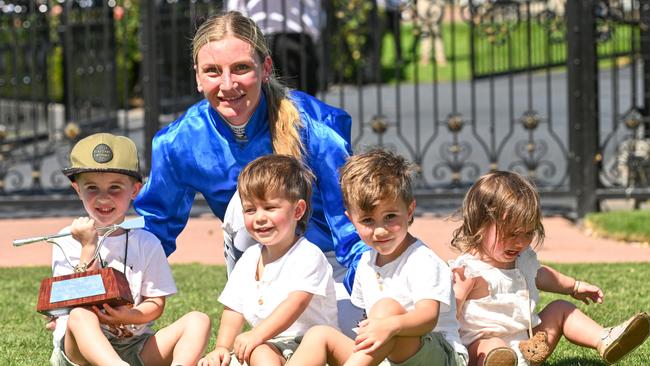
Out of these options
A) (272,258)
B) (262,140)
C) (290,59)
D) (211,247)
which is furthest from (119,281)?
(290,59)

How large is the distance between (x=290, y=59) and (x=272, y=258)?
16.7ft

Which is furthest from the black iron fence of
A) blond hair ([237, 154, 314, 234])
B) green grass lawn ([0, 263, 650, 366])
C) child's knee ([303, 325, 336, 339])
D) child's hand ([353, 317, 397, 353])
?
child's hand ([353, 317, 397, 353])

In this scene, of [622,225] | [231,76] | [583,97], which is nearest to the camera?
[231,76]

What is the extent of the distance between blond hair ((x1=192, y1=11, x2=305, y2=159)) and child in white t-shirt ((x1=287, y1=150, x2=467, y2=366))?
1.05 feet

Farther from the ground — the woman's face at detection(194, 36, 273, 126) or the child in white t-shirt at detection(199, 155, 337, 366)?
the woman's face at detection(194, 36, 273, 126)

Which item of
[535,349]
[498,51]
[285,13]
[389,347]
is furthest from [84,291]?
[498,51]

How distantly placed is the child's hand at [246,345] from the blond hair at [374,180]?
0.48 meters

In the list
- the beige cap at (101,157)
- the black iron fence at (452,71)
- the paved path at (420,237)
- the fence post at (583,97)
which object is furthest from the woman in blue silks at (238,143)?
the fence post at (583,97)

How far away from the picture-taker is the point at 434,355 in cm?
388

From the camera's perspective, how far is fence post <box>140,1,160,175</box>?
8.98 m

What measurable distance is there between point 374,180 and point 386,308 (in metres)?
0.37

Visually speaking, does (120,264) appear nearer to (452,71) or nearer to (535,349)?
(535,349)

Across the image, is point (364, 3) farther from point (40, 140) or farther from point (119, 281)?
point (119, 281)

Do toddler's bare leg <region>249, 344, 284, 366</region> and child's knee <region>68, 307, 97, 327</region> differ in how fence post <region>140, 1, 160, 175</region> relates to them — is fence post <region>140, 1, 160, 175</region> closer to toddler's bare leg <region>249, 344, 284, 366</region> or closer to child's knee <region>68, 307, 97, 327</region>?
child's knee <region>68, 307, 97, 327</region>
